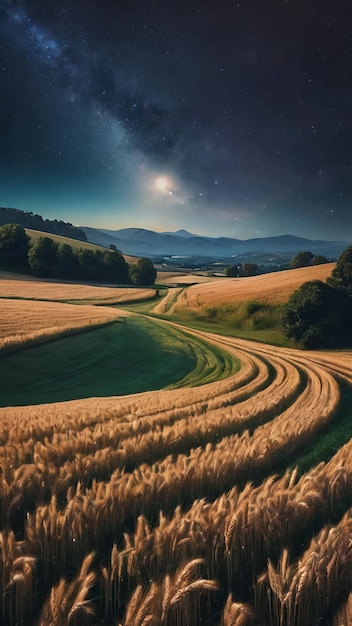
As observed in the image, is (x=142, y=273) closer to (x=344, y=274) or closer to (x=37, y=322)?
(x=344, y=274)

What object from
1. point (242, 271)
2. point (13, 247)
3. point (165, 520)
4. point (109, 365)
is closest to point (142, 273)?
point (13, 247)

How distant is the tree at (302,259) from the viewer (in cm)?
3962

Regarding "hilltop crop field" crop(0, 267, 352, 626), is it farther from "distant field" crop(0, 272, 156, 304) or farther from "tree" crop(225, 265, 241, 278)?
"tree" crop(225, 265, 241, 278)

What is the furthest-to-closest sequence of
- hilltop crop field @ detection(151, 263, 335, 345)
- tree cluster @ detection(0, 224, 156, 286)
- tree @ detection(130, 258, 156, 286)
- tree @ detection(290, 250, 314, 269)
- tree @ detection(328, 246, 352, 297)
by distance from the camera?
tree @ detection(290, 250, 314, 269), tree @ detection(130, 258, 156, 286), tree cluster @ detection(0, 224, 156, 286), tree @ detection(328, 246, 352, 297), hilltop crop field @ detection(151, 263, 335, 345)

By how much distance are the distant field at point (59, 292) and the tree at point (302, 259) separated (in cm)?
2531

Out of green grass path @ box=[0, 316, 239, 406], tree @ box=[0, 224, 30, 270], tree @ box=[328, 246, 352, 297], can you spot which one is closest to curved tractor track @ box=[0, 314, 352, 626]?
green grass path @ box=[0, 316, 239, 406]

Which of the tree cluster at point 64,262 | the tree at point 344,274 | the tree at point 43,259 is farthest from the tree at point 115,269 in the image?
the tree at point 344,274

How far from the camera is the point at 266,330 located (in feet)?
62.3

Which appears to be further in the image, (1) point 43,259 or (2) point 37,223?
(2) point 37,223

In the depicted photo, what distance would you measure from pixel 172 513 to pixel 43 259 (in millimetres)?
21853

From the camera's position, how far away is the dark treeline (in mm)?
75162

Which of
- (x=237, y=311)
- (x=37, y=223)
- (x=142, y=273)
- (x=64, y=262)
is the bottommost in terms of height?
(x=237, y=311)

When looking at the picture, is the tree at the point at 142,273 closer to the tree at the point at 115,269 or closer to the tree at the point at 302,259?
the tree at the point at 115,269

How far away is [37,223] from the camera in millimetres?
82312
